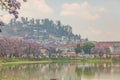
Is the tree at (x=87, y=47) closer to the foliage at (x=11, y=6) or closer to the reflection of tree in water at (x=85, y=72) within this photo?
the reflection of tree in water at (x=85, y=72)

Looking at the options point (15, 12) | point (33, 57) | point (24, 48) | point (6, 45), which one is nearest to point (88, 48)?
point (33, 57)

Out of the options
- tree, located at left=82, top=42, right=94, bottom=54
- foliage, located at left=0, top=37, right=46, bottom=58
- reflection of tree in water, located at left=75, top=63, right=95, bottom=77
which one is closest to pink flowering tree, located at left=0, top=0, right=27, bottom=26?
reflection of tree in water, located at left=75, top=63, right=95, bottom=77

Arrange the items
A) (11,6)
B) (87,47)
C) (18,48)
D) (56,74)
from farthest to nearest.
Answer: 1. (87,47)
2. (18,48)
3. (56,74)
4. (11,6)

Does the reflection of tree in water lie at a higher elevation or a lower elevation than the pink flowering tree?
lower

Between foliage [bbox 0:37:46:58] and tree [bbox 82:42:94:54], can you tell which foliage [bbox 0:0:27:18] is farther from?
tree [bbox 82:42:94:54]

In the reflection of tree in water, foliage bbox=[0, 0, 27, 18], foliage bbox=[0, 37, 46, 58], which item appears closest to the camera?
foliage bbox=[0, 0, 27, 18]

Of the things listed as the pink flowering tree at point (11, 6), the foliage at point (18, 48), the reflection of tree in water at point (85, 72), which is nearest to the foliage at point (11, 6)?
the pink flowering tree at point (11, 6)

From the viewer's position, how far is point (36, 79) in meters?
40.6

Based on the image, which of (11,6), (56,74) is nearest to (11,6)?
(11,6)

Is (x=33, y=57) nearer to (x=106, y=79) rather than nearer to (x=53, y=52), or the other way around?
(x=53, y=52)

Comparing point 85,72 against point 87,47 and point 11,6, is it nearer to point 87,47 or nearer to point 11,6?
point 11,6

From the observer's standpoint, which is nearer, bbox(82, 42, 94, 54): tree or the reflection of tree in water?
the reflection of tree in water

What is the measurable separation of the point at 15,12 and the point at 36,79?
3388 cm

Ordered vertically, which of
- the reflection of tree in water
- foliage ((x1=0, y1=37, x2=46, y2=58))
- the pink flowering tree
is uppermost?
foliage ((x1=0, y1=37, x2=46, y2=58))
